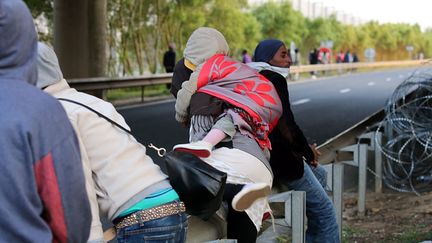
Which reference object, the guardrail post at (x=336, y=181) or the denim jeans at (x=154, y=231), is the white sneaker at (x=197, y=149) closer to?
the denim jeans at (x=154, y=231)

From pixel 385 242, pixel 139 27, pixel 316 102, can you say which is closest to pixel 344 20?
pixel 139 27

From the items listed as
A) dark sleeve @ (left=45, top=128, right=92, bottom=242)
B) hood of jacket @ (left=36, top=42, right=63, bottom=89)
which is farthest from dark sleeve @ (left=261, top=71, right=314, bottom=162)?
dark sleeve @ (left=45, top=128, right=92, bottom=242)

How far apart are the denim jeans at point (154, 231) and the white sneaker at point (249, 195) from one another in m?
0.37

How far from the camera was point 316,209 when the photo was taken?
5.21 metres

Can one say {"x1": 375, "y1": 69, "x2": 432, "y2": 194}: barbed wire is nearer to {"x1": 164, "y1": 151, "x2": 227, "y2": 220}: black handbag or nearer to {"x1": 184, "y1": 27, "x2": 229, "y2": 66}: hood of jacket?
{"x1": 184, "y1": 27, "x2": 229, "y2": 66}: hood of jacket

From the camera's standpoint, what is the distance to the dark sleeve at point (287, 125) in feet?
15.5

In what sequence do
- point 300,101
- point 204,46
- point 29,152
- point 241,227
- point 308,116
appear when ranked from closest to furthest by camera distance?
point 29,152, point 241,227, point 204,46, point 308,116, point 300,101

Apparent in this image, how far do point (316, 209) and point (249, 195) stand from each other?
6.88ft

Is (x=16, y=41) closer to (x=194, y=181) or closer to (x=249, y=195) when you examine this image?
(x=194, y=181)

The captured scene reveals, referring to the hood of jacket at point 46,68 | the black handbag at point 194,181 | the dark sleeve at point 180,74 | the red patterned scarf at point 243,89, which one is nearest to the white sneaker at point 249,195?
the black handbag at point 194,181

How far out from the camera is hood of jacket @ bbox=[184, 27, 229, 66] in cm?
427

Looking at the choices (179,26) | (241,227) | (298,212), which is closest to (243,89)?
(241,227)

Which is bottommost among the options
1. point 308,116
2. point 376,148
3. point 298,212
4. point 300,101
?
point 300,101

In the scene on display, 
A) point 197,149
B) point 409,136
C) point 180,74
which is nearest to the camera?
point 197,149
